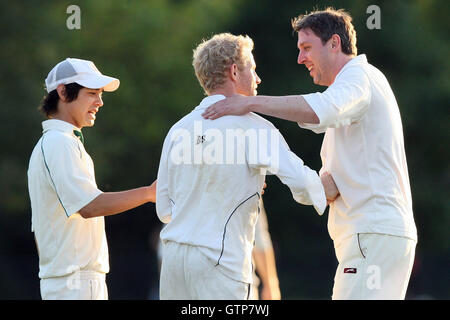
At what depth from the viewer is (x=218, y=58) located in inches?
173

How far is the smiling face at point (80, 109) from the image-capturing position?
5062mm

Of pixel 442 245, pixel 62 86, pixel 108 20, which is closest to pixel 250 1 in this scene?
pixel 108 20

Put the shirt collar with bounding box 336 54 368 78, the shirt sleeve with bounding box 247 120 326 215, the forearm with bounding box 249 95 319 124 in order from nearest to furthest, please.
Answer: the shirt sleeve with bounding box 247 120 326 215 → the forearm with bounding box 249 95 319 124 → the shirt collar with bounding box 336 54 368 78

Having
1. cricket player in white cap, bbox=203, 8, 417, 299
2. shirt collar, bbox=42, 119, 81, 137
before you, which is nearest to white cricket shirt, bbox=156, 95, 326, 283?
cricket player in white cap, bbox=203, 8, 417, 299

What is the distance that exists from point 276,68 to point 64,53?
15.0 feet

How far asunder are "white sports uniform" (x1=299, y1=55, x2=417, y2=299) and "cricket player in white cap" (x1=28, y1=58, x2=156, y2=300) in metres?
1.11

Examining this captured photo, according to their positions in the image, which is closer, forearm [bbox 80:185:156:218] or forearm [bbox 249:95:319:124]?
forearm [bbox 249:95:319:124]

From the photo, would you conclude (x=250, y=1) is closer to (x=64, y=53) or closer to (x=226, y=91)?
(x=64, y=53)

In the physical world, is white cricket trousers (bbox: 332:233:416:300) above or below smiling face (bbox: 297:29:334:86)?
below

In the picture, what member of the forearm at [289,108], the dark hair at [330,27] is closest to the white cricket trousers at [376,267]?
the forearm at [289,108]

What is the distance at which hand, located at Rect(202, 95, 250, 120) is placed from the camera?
430 cm

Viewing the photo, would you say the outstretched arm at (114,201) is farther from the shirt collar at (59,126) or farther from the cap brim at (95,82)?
the cap brim at (95,82)

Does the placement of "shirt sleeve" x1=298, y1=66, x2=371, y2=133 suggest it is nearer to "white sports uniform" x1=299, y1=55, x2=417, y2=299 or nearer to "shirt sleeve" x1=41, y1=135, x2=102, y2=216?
"white sports uniform" x1=299, y1=55, x2=417, y2=299

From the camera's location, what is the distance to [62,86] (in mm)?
5070
